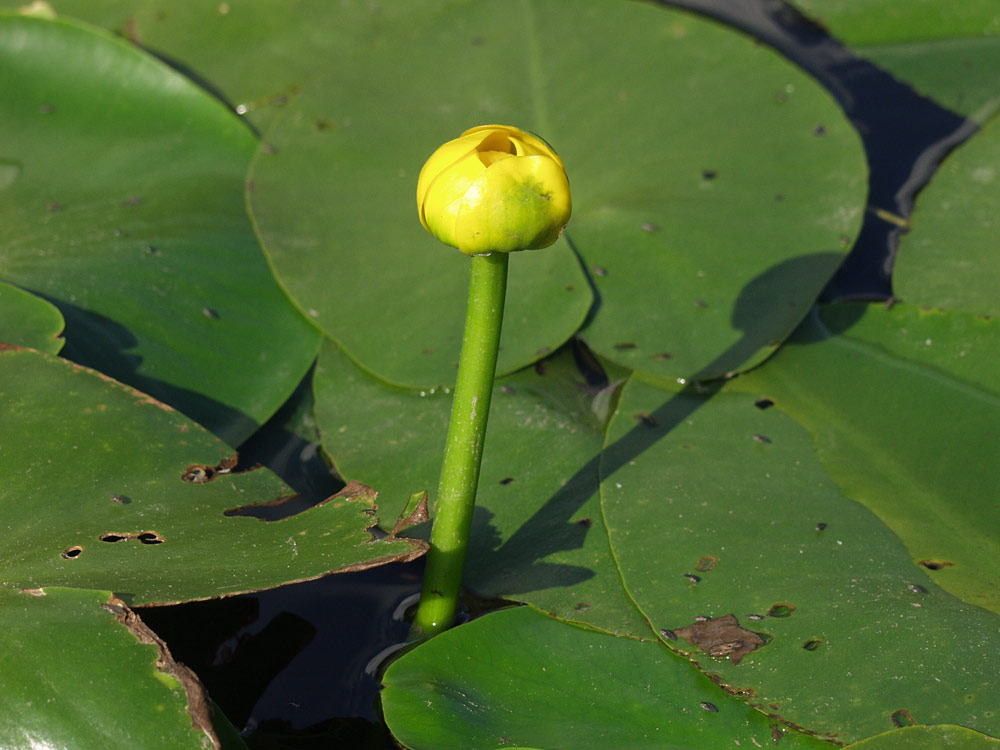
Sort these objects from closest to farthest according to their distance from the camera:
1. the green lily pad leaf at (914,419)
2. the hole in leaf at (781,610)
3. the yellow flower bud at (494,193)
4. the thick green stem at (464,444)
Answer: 1. the yellow flower bud at (494,193)
2. the thick green stem at (464,444)
3. the hole in leaf at (781,610)
4. the green lily pad leaf at (914,419)

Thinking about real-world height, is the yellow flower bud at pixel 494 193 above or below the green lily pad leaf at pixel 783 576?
above

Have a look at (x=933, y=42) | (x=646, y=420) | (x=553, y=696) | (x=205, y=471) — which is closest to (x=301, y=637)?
(x=205, y=471)

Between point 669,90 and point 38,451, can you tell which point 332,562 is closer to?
point 38,451

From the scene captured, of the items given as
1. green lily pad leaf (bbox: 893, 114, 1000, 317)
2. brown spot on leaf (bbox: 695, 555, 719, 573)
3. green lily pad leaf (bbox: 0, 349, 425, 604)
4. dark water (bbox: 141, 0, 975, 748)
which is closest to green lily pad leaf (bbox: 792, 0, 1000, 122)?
green lily pad leaf (bbox: 893, 114, 1000, 317)

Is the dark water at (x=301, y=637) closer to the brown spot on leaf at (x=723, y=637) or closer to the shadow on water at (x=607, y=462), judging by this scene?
the shadow on water at (x=607, y=462)

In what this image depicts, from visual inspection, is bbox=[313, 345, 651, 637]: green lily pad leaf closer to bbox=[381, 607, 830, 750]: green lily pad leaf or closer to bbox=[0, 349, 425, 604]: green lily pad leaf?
bbox=[381, 607, 830, 750]: green lily pad leaf

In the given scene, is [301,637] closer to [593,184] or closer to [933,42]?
[593,184]

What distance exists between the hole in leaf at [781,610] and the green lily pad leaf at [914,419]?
254 millimetres

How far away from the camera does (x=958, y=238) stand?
1.86m

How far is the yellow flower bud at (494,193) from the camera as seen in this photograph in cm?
94

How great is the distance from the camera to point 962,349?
165cm

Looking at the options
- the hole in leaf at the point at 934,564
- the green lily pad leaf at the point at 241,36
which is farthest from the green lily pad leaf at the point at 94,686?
the green lily pad leaf at the point at 241,36

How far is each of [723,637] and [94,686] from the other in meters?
0.88

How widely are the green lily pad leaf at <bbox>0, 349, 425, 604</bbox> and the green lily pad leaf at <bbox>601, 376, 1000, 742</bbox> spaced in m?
0.50
